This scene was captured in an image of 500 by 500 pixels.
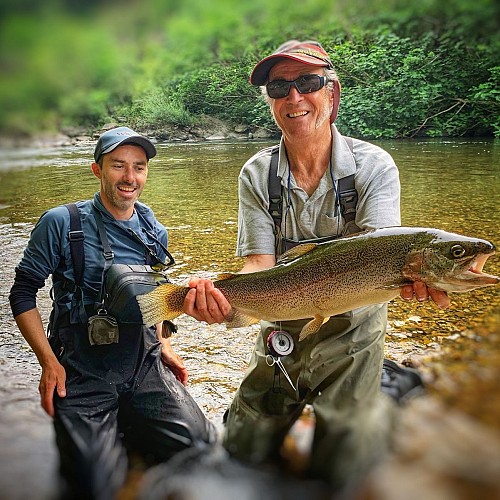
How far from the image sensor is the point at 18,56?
135 cm

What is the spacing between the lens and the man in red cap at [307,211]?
3.11 meters

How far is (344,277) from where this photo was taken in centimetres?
280

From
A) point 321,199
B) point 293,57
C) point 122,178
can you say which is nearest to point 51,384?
point 122,178

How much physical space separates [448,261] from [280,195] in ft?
3.82

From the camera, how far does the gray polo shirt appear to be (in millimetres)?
3086

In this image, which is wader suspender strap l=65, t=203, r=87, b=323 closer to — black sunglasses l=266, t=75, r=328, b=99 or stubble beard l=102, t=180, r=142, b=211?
stubble beard l=102, t=180, r=142, b=211

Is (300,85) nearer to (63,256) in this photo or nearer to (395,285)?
(395,285)

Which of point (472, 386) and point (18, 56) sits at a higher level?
point (18, 56)

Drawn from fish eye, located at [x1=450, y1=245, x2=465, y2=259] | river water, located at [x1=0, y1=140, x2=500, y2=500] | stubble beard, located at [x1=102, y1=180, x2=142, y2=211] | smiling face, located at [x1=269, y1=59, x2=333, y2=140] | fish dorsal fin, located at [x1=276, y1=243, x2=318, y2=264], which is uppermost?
smiling face, located at [x1=269, y1=59, x2=333, y2=140]

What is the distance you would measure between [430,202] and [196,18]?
11.5m

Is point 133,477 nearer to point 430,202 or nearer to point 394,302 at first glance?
point 394,302

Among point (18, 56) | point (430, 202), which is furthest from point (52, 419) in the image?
point (430, 202)

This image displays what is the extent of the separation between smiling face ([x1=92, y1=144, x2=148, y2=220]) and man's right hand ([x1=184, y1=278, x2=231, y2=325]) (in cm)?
93

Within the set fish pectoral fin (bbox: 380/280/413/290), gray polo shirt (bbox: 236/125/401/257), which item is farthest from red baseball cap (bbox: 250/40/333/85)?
fish pectoral fin (bbox: 380/280/413/290)
